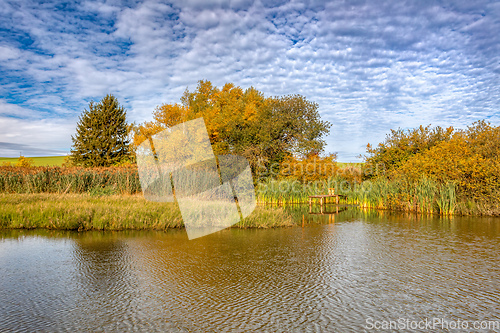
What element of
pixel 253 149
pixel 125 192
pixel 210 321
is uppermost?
pixel 253 149

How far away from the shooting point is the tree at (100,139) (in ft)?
106

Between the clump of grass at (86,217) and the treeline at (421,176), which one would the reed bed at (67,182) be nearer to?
the clump of grass at (86,217)

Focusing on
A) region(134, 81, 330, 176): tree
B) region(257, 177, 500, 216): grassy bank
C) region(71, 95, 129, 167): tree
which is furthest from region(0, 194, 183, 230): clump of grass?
region(71, 95, 129, 167): tree

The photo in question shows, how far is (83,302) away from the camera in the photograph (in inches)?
131

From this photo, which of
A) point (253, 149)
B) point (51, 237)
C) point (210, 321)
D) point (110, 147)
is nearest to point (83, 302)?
point (210, 321)

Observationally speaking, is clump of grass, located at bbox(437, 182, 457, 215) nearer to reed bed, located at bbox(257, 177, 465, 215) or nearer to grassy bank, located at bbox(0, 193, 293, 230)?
reed bed, located at bbox(257, 177, 465, 215)

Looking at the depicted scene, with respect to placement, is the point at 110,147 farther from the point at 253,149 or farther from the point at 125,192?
the point at 125,192

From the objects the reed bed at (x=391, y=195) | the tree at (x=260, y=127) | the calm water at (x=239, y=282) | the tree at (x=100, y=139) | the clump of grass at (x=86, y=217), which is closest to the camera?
the calm water at (x=239, y=282)

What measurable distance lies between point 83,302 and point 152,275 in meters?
1.08

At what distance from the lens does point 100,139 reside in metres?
32.4

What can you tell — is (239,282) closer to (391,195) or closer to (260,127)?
(391,195)

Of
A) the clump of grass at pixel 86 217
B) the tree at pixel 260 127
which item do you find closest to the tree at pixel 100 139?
the tree at pixel 260 127

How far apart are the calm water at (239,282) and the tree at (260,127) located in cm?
1837

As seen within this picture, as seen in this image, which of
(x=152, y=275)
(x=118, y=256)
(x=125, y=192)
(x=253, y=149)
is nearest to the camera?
(x=152, y=275)
